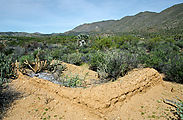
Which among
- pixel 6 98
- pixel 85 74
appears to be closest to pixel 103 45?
pixel 85 74

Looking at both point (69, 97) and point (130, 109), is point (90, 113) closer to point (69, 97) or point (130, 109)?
point (69, 97)

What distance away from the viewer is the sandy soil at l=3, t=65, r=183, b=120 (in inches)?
126

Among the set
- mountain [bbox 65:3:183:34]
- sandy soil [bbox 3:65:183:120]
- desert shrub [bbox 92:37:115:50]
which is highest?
mountain [bbox 65:3:183:34]

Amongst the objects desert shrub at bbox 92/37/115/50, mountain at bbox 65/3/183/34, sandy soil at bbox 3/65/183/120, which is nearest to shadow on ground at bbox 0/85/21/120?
sandy soil at bbox 3/65/183/120

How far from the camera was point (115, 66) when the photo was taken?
5.97m

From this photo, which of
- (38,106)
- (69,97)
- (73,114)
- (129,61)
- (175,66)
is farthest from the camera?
(129,61)

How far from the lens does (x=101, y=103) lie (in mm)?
3309

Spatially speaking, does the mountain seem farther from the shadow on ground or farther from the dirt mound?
the shadow on ground

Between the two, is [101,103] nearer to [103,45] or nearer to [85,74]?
[85,74]

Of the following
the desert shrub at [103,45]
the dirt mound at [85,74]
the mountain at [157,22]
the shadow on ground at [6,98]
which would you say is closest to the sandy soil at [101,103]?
the shadow on ground at [6,98]

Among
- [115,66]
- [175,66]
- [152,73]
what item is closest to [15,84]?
[115,66]

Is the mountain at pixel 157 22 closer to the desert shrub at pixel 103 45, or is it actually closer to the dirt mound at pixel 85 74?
the desert shrub at pixel 103 45

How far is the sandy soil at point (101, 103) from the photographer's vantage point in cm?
319

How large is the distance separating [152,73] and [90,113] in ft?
10.2
